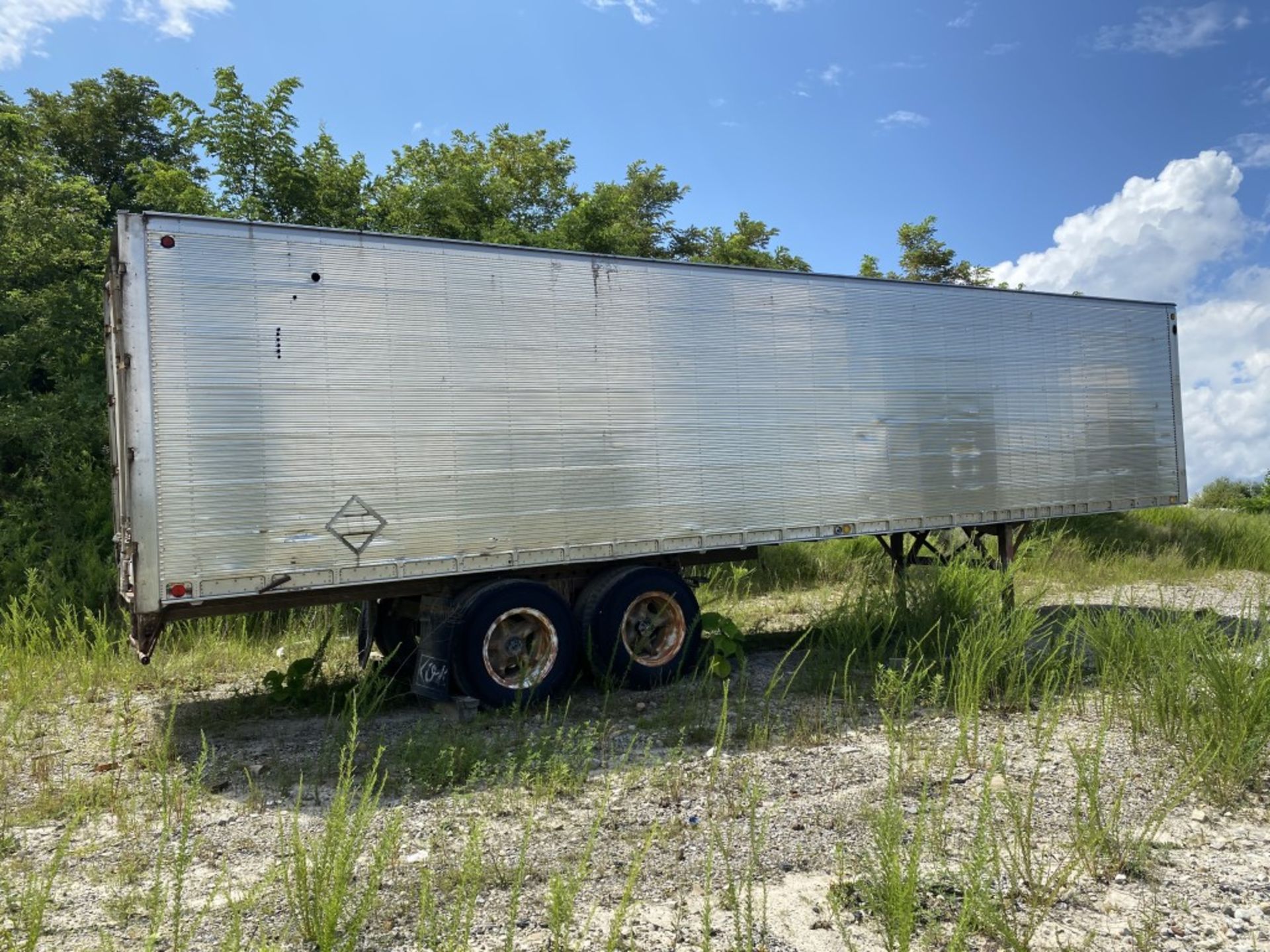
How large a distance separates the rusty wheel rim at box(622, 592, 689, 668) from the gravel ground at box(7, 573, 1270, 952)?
3.58ft

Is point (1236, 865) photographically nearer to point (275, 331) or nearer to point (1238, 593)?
point (275, 331)

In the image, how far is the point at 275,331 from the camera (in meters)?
6.71

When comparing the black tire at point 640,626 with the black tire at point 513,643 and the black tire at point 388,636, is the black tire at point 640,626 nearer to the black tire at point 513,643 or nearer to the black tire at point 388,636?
the black tire at point 513,643

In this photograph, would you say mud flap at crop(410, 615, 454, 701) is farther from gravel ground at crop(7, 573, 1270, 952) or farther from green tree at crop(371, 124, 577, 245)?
green tree at crop(371, 124, 577, 245)

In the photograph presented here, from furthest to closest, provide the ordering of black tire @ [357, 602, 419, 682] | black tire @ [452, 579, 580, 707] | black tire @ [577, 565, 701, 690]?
black tire @ [357, 602, 419, 682] < black tire @ [577, 565, 701, 690] < black tire @ [452, 579, 580, 707]

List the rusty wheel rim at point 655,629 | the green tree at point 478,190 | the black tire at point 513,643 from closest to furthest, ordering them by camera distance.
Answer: the black tire at point 513,643
the rusty wheel rim at point 655,629
the green tree at point 478,190

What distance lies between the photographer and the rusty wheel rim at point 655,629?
805 cm

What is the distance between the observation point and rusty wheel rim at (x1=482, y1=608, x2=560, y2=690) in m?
7.40

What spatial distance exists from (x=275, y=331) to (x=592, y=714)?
3.87 m

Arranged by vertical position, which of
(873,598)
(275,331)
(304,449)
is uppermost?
(275,331)

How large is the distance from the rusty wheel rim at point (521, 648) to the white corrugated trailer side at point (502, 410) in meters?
0.46

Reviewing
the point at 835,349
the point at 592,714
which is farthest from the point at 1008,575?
the point at 592,714

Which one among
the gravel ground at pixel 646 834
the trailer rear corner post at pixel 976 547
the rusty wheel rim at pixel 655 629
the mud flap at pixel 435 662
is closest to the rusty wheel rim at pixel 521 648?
the mud flap at pixel 435 662

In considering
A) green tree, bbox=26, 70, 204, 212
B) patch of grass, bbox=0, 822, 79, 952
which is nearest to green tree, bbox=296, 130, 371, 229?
green tree, bbox=26, 70, 204, 212
